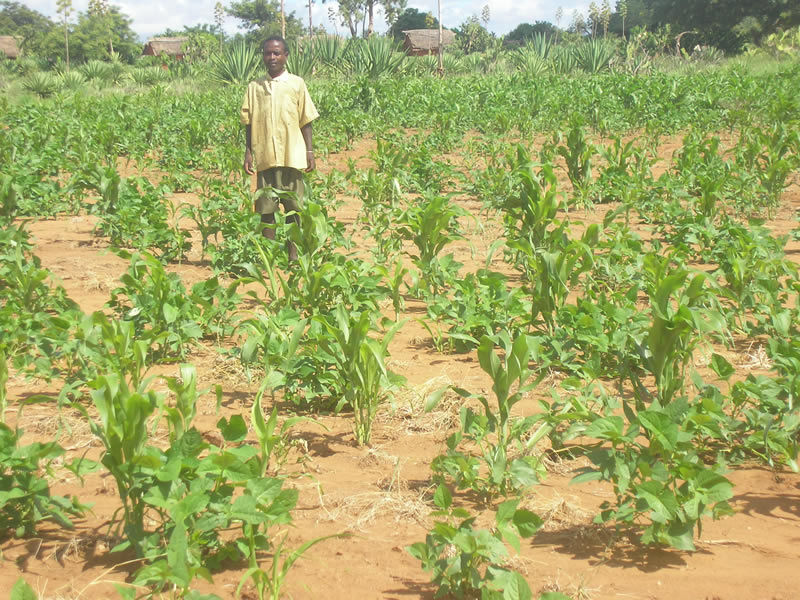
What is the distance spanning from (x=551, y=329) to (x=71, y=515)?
2.31 metres

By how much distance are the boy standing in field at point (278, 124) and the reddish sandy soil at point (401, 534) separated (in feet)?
7.70

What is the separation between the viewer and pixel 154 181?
9289mm

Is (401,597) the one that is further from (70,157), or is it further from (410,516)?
(70,157)

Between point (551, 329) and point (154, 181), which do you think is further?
point (154, 181)

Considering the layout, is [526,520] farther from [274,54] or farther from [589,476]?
[274,54]

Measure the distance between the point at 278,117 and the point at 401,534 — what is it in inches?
140

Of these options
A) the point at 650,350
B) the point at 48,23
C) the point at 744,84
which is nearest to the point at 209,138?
the point at 744,84

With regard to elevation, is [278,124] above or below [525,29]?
below

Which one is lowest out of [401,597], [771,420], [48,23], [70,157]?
[401,597]

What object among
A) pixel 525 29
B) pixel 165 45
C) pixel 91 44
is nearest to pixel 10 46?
pixel 91 44

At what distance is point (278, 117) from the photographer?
17.6 ft

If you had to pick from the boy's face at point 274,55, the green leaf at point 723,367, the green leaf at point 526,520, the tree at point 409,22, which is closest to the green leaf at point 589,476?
the green leaf at point 526,520

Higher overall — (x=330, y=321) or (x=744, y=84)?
(x=744, y=84)

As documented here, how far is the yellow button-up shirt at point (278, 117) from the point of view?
5383 millimetres
